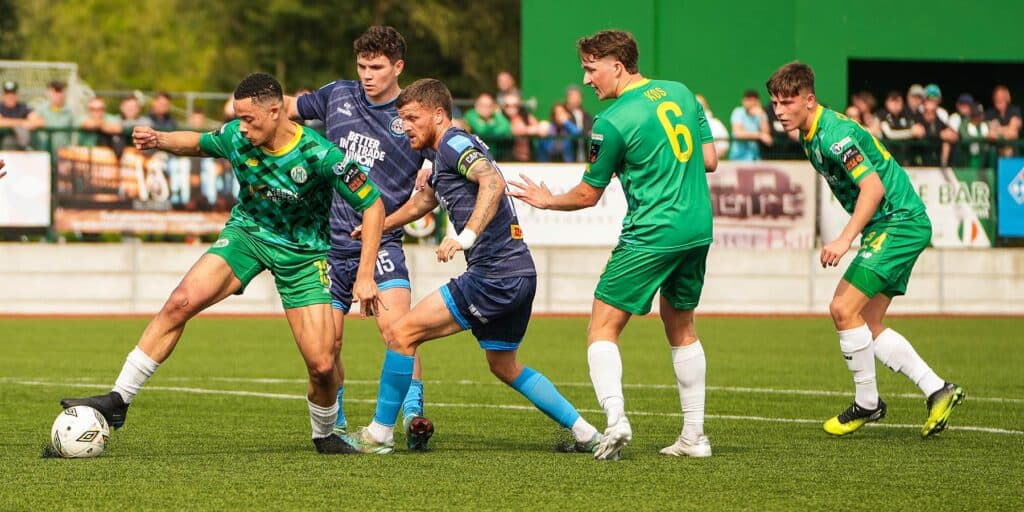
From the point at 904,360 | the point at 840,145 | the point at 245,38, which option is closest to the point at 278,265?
the point at 840,145

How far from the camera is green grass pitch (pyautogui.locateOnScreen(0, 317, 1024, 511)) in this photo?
6504 millimetres

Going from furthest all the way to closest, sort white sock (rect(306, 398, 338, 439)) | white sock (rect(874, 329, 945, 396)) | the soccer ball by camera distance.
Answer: white sock (rect(874, 329, 945, 396)) < white sock (rect(306, 398, 338, 439)) < the soccer ball

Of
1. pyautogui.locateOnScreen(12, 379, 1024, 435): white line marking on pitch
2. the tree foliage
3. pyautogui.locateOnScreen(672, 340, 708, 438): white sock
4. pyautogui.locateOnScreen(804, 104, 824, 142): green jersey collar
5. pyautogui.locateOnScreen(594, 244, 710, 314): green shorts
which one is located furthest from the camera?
the tree foliage

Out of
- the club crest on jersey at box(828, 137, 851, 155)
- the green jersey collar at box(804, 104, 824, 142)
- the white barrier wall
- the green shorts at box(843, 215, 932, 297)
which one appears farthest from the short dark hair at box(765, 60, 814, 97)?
the white barrier wall

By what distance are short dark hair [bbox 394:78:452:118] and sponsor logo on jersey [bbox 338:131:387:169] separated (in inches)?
46.3

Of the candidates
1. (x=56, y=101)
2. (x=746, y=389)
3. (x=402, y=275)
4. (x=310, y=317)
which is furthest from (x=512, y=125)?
(x=310, y=317)

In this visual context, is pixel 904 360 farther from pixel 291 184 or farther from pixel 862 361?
pixel 291 184

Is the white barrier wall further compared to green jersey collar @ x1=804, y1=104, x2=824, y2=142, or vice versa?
the white barrier wall

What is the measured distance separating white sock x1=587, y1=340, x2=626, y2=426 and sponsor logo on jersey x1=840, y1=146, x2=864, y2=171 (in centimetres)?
196

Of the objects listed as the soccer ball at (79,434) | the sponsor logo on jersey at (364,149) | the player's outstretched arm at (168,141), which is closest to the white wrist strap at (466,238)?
the player's outstretched arm at (168,141)

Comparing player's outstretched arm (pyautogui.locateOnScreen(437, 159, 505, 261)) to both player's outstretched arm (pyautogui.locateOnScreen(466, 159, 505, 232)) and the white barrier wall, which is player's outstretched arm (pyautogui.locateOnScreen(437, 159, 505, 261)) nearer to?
player's outstretched arm (pyautogui.locateOnScreen(466, 159, 505, 232))

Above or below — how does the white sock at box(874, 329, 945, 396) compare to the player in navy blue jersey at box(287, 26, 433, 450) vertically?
below

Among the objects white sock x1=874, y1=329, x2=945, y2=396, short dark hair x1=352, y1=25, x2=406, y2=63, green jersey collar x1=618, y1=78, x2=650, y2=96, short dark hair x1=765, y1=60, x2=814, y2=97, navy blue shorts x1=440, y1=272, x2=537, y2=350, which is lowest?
white sock x1=874, y1=329, x2=945, y2=396

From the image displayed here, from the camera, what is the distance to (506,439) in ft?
28.6
